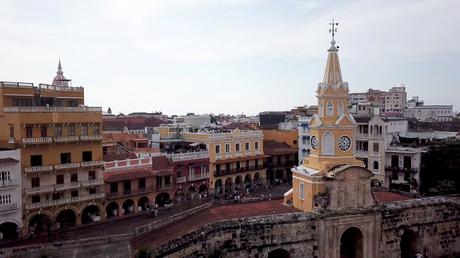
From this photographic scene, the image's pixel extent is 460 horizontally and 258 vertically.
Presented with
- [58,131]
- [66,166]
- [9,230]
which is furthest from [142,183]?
[9,230]

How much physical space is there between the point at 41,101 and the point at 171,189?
15098mm

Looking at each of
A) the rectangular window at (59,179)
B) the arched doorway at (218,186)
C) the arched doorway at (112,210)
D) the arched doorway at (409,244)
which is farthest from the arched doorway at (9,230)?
the arched doorway at (409,244)

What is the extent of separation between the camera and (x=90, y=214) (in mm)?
38094

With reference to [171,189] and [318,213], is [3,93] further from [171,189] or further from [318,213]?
[318,213]

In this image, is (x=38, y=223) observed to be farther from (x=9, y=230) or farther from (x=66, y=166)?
(x=66, y=166)

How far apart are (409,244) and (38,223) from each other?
96.7 ft

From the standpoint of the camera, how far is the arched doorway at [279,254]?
27.5 m

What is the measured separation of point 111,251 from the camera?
25.8m

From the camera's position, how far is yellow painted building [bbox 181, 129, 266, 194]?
1973 inches

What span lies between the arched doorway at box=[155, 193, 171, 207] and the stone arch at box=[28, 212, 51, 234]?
11.5 m

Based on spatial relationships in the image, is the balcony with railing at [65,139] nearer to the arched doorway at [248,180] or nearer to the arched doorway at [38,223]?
the arched doorway at [38,223]

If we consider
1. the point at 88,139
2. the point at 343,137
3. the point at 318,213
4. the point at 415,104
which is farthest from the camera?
the point at 415,104

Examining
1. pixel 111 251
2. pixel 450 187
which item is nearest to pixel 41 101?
pixel 111 251

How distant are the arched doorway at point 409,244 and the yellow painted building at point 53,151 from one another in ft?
83.6
